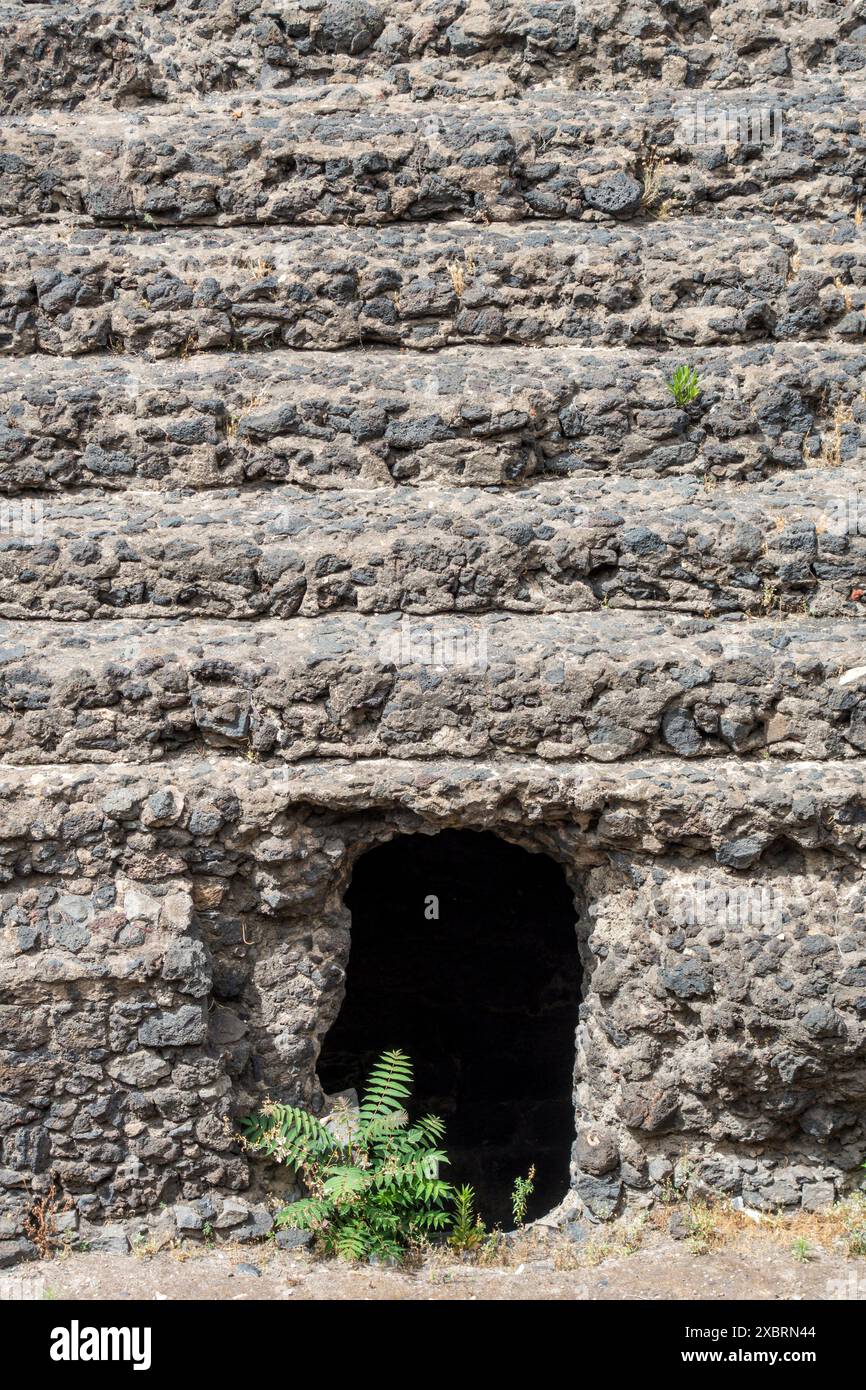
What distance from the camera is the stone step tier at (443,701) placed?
612 cm

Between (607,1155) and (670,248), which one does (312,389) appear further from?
(607,1155)

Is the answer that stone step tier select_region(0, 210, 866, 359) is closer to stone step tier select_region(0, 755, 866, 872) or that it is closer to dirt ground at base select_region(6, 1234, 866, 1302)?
stone step tier select_region(0, 755, 866, 872)

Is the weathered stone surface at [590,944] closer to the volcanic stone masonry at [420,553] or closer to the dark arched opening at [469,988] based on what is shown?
the volcanic stone masonry at [420,553]

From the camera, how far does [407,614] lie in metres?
6.48

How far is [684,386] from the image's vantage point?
22.6ft

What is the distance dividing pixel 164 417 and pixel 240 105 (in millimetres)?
2117

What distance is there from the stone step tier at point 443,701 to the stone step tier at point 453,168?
2752 millimetres

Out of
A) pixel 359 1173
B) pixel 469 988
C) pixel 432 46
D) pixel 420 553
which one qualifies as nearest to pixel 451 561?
pixel 420 553

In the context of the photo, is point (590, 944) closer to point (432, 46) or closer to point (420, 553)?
point (420, 553)

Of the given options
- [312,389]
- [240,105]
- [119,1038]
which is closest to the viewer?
[119,1038]

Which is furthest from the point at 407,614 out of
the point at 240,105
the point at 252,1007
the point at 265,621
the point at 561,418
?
the point at 240,105

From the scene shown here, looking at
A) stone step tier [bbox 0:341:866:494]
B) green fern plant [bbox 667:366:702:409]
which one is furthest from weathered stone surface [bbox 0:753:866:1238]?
green fern plant [bbox 667:366:702:409]

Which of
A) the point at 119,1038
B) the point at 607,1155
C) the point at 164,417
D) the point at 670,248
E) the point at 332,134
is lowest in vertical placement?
the point at 607,1155

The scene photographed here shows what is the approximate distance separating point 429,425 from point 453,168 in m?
1.65
